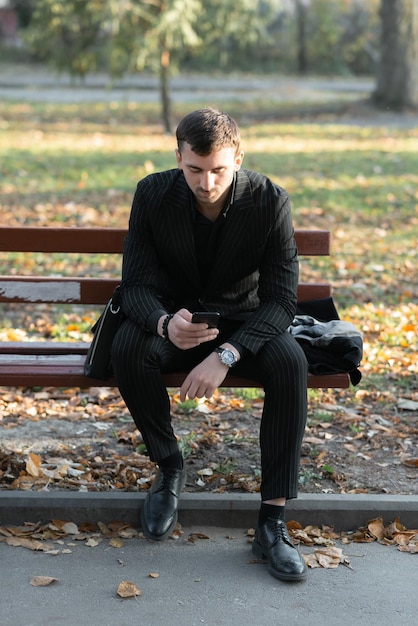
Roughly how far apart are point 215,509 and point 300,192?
7.42 metres

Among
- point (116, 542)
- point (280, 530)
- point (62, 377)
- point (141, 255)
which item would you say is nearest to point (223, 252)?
point (141, 255)

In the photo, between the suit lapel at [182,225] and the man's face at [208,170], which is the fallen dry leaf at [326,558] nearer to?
the suit lapel at [182,225]

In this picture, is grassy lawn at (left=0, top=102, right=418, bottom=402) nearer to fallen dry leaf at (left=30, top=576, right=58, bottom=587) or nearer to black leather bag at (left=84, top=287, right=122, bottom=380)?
black leather bag at (left=84, top=287, right=122, bottom=380)

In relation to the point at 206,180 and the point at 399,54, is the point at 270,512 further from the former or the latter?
the point at 399,54

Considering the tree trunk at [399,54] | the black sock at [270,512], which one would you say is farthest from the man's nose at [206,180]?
the tree trunk at [399,54]

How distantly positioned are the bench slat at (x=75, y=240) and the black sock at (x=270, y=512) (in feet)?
4.12

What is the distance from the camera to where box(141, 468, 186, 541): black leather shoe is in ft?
12.8

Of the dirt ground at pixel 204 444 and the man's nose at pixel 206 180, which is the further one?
the dirt ground at pixel 204 444

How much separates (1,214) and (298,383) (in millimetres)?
6571

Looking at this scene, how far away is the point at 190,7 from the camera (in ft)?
50.6

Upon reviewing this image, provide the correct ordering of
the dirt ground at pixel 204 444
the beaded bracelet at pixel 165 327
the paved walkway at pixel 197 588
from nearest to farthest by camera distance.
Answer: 1. the paved walkway at pixel 197 588
2. the beaded bracelet at pixel 165 327
3. the dirt ground at pixel 204 444

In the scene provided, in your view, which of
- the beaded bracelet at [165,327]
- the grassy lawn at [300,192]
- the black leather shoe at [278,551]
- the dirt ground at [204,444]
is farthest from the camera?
the grassy lawn at [300,192]

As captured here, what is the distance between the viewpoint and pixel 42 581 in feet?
11.8

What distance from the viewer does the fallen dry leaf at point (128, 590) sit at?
3.51m
